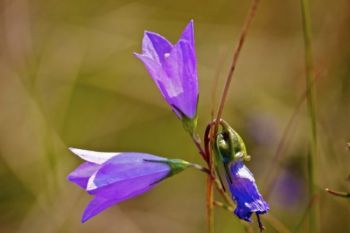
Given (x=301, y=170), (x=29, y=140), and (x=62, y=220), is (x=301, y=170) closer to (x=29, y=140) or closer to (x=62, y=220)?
(x=62, y=220)

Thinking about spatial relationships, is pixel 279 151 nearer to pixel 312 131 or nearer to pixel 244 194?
pixel 312 131

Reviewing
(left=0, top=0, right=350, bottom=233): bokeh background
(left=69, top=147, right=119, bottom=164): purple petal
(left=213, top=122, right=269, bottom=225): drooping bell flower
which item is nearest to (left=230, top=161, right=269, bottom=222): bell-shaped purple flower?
(left=213, top=122, right=269, bottom=225): drooping bell flower

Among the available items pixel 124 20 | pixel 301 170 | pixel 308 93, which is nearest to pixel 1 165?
pixel 124 20

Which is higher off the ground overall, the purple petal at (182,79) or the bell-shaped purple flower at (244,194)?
the purple petal at (182,79)

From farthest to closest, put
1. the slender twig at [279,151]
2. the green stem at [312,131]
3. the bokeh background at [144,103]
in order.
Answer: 1. the bokeh background at [144,103]
2. the slender twig at [279,151]
3. the green stem at [312,131]

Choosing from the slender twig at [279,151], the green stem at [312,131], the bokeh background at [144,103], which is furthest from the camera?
the bokeh background at [144,103]

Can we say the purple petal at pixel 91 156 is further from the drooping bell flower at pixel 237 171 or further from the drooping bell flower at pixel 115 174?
the drooping bell flower at pixel 237 171

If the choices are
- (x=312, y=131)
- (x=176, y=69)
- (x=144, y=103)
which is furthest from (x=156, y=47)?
(x=144, y=103)

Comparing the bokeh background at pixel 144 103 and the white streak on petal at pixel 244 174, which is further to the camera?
the bokeh background at pixel 144 103

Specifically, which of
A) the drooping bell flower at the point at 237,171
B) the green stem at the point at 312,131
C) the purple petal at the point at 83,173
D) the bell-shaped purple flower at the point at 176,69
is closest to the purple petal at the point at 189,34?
the bell-shaped purple flower at the point at 176,69
